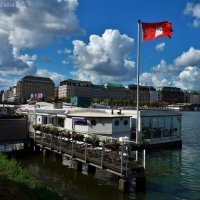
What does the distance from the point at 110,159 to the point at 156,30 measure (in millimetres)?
10249

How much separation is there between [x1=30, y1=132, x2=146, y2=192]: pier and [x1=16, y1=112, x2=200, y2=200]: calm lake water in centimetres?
73

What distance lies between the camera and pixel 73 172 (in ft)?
85.6

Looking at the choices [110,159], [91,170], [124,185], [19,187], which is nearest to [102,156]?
[110,159]

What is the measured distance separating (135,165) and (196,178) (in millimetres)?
6297

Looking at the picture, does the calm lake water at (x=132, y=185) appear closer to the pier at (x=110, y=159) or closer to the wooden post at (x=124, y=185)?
the wooden post at (x=124, y=185)

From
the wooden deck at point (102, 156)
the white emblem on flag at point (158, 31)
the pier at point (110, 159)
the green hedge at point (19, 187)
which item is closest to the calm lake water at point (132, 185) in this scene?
the pier at point (110, 159)

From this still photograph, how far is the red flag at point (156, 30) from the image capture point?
24.4 m

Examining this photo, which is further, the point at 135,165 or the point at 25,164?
the point at 25,164

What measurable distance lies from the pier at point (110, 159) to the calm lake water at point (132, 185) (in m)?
0.73

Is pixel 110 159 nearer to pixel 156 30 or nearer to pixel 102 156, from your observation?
pixel 102 156

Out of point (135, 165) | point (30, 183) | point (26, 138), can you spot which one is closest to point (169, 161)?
point (135, 165)

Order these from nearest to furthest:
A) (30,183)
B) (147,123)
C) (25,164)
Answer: (30,183) → (25,164) → (147,123)

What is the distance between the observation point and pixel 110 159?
71.1ft

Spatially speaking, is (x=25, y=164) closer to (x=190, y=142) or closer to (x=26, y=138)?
(x=26, y=138)
